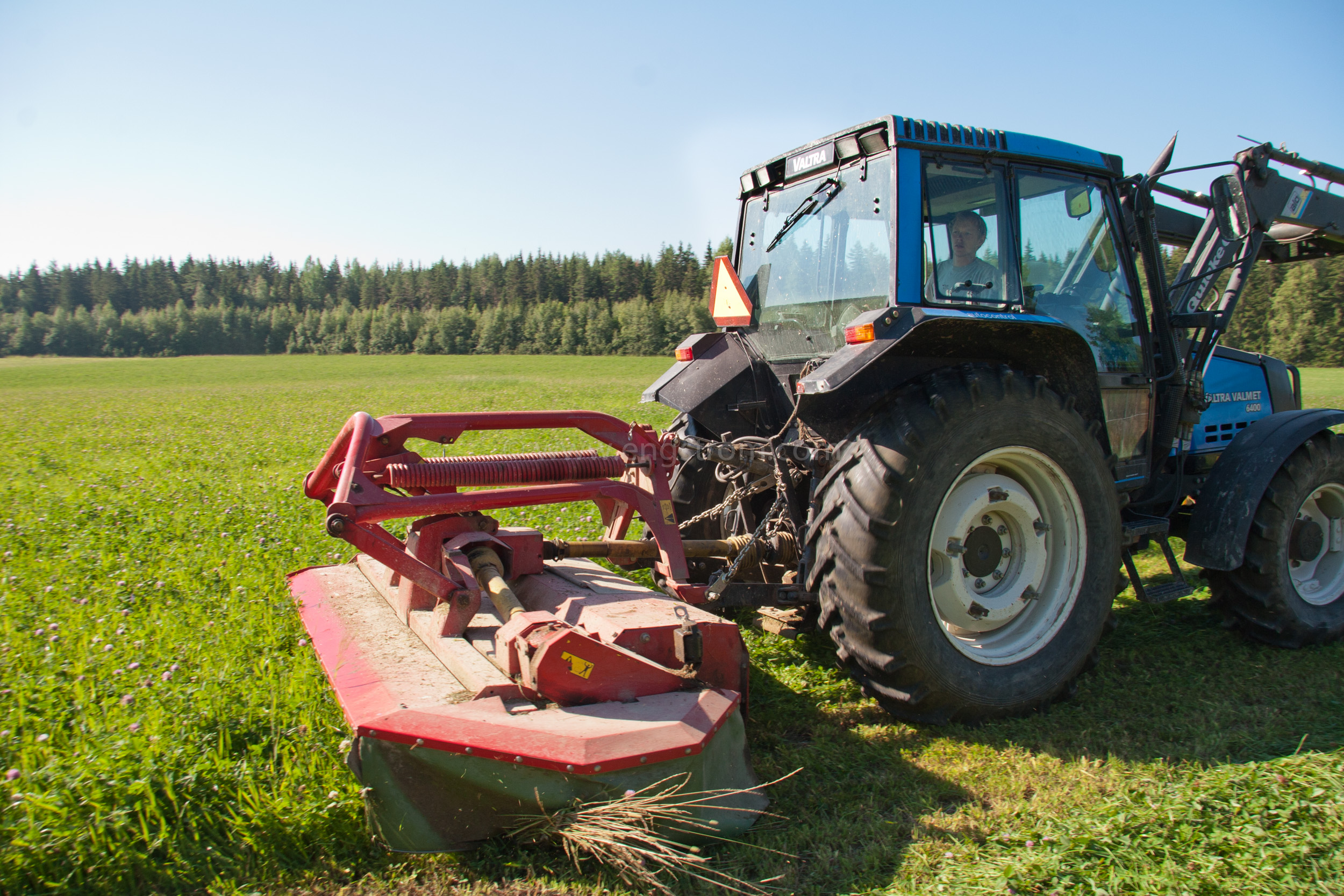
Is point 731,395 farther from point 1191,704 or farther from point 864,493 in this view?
point 1191,704

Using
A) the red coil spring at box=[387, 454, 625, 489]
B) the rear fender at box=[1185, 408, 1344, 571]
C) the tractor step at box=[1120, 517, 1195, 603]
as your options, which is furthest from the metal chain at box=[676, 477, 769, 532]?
the rear fender at box=[1185, 408, 1344, 571]

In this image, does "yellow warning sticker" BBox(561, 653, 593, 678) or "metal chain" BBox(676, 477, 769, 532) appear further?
"metal chain" BBox(676, 477, 769, 532)

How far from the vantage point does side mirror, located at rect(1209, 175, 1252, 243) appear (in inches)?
176

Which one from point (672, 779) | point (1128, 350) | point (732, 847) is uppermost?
point (1128, 350)

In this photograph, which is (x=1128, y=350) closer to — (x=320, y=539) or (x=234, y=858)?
(x=234, y=858)

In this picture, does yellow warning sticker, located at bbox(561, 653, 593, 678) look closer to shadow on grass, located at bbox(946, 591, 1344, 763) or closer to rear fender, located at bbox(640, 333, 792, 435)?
shadow on grass, located at bbox(946, 591, 1344, 763)

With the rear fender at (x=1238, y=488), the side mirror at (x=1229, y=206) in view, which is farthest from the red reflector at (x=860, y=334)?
the side mirror at (x=1229, y=206)

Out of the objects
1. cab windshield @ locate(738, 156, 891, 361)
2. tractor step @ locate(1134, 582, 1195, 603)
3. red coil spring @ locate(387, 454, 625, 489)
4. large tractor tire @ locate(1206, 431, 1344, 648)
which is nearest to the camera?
red coil spring @ locate(387, 454, 625, 489)

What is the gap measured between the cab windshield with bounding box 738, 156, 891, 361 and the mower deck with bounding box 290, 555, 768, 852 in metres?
1.59

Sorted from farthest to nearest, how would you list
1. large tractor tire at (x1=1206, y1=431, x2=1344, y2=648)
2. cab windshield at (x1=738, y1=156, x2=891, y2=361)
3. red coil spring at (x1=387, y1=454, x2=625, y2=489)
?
large tractor tire at (x1=1206, y1=431, x2=1344, y2=648) < cab windshield at (x1=738, y1=156, x2=891, y2=361) < red coil spring at (x1=387, y1=454, x2=625, y2=489)

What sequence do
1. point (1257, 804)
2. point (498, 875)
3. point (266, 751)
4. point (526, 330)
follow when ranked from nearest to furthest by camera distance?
point (498, 875) → point (1257, 804) → point (266, 751) → point (526, 330)

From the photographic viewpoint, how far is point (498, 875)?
7.74 feet

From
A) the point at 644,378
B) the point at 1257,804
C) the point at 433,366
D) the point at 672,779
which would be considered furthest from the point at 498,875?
the point at 433,366

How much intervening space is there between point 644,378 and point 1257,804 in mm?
35209
